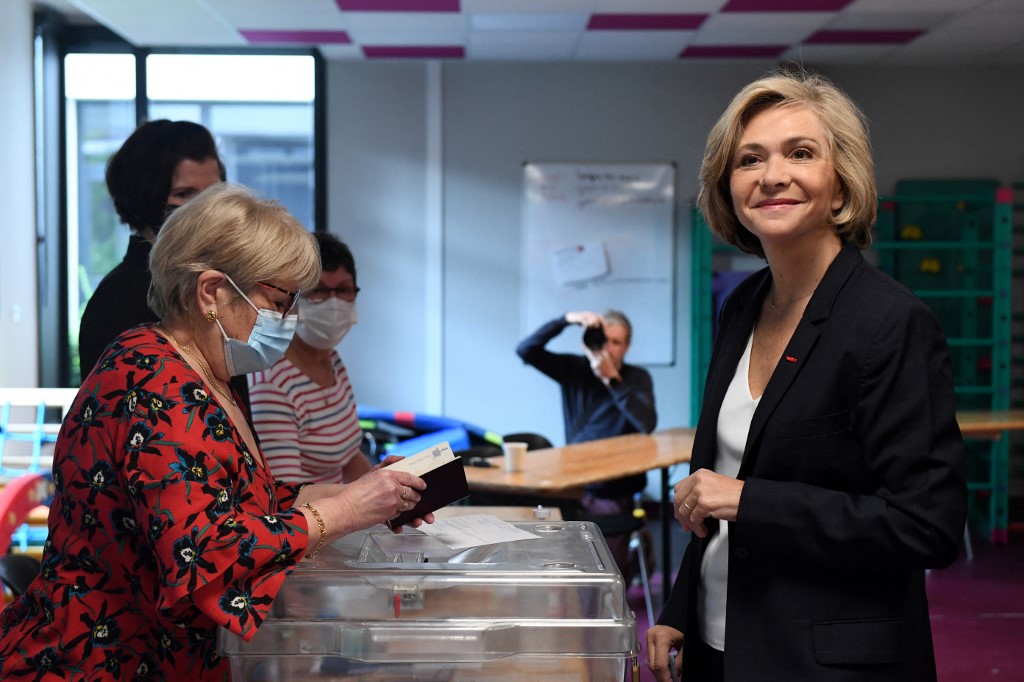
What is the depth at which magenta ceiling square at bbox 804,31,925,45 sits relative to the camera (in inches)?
218

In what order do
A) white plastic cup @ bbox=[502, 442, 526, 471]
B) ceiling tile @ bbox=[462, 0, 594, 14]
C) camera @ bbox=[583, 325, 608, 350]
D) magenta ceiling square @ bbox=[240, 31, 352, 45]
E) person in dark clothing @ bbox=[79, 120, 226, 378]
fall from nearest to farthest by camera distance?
person in dark clothing @ bbox=[79, 120, 226, 378] < white plastic cup @ bbox=[502, 442, 526, 471] < camera @ bbox=[583, 325, 608, 350] < ceiling tile @ bbox=[462, 0, 594, 14] < magenta ceiling square @ bbox=[240, 31, 352, 45]

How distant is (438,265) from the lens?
6383 millimetres

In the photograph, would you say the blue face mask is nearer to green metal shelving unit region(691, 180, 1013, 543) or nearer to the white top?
the white top

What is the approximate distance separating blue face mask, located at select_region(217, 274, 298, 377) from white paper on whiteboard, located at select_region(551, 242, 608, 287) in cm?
488

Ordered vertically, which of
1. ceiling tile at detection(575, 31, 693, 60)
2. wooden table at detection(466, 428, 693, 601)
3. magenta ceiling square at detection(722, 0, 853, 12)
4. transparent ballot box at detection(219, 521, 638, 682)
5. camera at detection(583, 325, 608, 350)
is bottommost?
wooden table at detection(466, 428, 693, 601)

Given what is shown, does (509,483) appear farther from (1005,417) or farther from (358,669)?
(1005,417)

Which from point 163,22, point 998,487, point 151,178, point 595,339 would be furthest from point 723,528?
point 998,487

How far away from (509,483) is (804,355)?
7.56 ft

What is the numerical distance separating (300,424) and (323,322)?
0.31 meters

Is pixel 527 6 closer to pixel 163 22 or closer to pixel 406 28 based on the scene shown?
pixel 406 28

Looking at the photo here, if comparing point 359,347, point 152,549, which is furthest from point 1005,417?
point 152,549

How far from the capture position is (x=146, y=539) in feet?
4.26

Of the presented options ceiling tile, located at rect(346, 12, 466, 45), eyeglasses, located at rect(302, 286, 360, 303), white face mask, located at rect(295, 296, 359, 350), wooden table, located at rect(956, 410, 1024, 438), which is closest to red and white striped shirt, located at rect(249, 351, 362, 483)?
white face mask, located at rect(295, 296, 359, 350)

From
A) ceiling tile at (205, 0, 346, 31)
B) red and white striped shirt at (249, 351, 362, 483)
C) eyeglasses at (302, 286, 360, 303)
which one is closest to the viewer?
red and white striped shirt at (249, 351, 362, 483)
